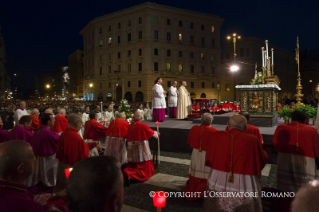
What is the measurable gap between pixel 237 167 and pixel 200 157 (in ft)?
5.45

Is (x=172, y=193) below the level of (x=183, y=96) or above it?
below

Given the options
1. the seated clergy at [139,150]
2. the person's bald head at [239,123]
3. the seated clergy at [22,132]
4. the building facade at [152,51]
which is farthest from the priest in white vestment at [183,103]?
the building facade at [152,51]

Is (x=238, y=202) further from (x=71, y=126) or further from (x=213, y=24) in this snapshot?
(x=213, y=24)

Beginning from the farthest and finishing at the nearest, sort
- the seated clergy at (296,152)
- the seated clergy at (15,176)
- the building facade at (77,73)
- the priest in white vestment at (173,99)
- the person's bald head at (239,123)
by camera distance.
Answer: the building facade at (77,73)
the priest in white vestment at (173,99)
the seated clergy at (296,152)
the person's bald head at (239,123)
the seated clergy at (15,176)

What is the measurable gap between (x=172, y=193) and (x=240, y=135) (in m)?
2.51

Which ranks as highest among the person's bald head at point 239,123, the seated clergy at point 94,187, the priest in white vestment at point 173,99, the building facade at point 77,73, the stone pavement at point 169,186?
the building facade at point 77,73

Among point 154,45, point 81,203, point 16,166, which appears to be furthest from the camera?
point 154,45

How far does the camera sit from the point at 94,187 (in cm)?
137

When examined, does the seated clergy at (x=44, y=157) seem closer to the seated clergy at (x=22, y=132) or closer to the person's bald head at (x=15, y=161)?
the seated clergy at (x=22, y=132)

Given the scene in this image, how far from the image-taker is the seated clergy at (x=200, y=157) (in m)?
5.03

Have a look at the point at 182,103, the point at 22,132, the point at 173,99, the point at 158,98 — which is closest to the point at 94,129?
the point at 22,132

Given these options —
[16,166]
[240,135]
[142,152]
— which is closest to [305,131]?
[240,135]

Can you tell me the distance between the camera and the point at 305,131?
178 inches

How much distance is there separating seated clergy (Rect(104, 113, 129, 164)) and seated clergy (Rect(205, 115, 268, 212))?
374 centimetres
